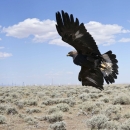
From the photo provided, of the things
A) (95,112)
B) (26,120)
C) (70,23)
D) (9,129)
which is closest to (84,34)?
(70,23)

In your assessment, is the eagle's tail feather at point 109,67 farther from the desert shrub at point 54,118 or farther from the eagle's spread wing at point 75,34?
the desert shrub at point 54,118

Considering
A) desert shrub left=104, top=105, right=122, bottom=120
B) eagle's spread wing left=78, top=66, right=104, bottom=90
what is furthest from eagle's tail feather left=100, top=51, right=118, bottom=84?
desert shrub left=104, top=105, right=122, bottom=120

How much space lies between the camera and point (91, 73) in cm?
718

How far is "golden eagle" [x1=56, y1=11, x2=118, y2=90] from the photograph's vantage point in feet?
18.4

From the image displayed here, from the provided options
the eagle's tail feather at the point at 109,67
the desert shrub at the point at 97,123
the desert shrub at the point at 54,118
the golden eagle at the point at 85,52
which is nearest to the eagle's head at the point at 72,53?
the golden eagle at the point at 85,52

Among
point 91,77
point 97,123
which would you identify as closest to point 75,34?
point 91,77

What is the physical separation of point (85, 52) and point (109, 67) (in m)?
0.67

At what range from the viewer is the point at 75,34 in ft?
19.8

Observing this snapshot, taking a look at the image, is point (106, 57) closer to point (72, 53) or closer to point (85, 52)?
point (85, 52)

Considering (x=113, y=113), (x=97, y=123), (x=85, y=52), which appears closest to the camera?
(x=85, y=52)

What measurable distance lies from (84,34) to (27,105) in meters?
17.9

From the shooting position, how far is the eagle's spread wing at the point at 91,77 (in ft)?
22.5

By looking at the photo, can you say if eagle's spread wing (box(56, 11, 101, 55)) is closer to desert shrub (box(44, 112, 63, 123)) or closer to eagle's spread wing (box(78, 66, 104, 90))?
eagle's spread wing (box(78, 66, 104, 90))

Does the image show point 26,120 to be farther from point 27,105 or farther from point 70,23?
point 70,23
